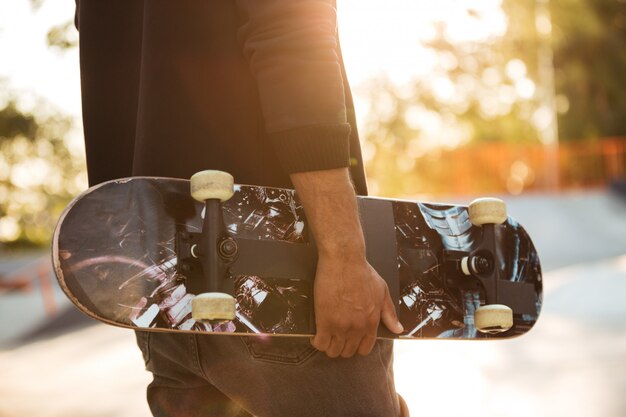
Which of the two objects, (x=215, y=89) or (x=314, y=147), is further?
(x=215, y=89)

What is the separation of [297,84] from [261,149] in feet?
0.64

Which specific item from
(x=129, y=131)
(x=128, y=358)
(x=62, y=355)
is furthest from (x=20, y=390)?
(x=129, y=131)

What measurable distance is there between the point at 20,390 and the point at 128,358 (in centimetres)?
89

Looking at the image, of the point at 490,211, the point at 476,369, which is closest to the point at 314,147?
the point at 490,211

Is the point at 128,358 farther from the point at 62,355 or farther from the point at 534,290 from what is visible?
the point at 534,290

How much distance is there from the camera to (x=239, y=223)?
1366mm

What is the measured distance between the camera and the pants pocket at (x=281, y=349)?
1217 millimetres

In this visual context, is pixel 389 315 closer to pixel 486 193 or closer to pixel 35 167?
pixel 486 193

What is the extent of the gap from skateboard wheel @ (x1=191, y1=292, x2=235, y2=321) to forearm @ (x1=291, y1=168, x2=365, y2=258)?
0.20m

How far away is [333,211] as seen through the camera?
1.17 m

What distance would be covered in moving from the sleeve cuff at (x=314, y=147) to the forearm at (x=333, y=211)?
0.02 metres

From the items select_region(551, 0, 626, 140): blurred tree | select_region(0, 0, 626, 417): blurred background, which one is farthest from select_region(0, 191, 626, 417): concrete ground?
select_region(551, 0, 626, 140): blurred tree

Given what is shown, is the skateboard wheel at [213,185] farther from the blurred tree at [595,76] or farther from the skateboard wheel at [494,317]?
the blurred tree at [595,76]

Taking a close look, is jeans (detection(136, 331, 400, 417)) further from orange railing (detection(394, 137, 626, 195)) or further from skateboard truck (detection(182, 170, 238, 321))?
orange railing (detection(394, 137, 626, 195))
